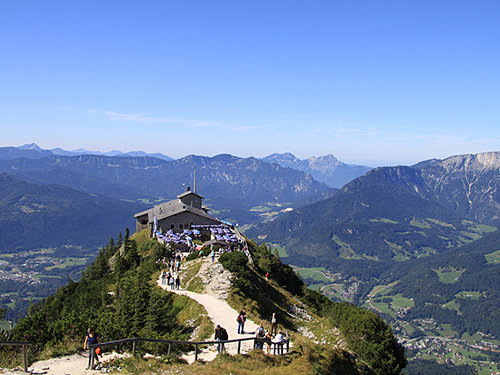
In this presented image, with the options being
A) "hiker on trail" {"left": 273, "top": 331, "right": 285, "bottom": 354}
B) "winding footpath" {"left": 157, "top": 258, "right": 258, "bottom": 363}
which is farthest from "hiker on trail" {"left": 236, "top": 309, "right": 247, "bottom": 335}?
"hiker on trail" {"left": 273, "top": 331, "right": 285, "bottom": 354}

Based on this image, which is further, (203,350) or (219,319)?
(219,319)

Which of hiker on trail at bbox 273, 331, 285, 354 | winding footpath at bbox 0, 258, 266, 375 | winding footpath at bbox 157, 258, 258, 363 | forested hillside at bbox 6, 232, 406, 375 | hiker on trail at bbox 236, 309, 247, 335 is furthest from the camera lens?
hiker on trail at bbox 236, 309, 247, 335

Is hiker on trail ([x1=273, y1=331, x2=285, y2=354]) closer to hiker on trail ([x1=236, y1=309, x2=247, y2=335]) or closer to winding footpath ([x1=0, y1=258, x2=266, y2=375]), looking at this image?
winding footpath ([x1=0, y1=258, x2=266, y2=375])

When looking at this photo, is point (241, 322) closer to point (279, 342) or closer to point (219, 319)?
point (219, 319)

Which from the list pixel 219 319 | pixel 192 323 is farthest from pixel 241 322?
pixel 192 323

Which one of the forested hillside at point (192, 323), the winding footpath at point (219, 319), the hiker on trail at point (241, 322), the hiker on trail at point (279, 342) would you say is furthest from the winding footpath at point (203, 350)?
the hiker on trail at point (279, 342)

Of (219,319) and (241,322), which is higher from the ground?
(241,322)

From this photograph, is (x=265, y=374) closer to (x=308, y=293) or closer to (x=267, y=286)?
(x=267, y=286)

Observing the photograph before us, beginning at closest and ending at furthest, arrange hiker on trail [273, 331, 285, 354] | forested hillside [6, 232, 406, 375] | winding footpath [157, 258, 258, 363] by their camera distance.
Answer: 1. winding footpath [157, 258, 258, 363]
2. hiker on trail [273, 331, 285, 354]
3. forested hillside [6, 232, 406, 375]

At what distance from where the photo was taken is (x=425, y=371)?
158 meters

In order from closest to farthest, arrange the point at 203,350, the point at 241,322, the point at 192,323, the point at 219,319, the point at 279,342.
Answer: the point at 279,342, the point at 203,350, the point at 241,322, the point at 192,323, the point at 219,319

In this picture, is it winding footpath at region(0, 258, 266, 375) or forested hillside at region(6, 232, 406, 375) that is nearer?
winding footpath at region(0, 258, 266, 375)

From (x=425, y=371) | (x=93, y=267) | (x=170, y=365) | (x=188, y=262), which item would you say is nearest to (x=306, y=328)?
(x=188, y=262)

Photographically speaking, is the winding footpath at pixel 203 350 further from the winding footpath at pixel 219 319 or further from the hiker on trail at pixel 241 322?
the hiker on trail at pixel 241 322
